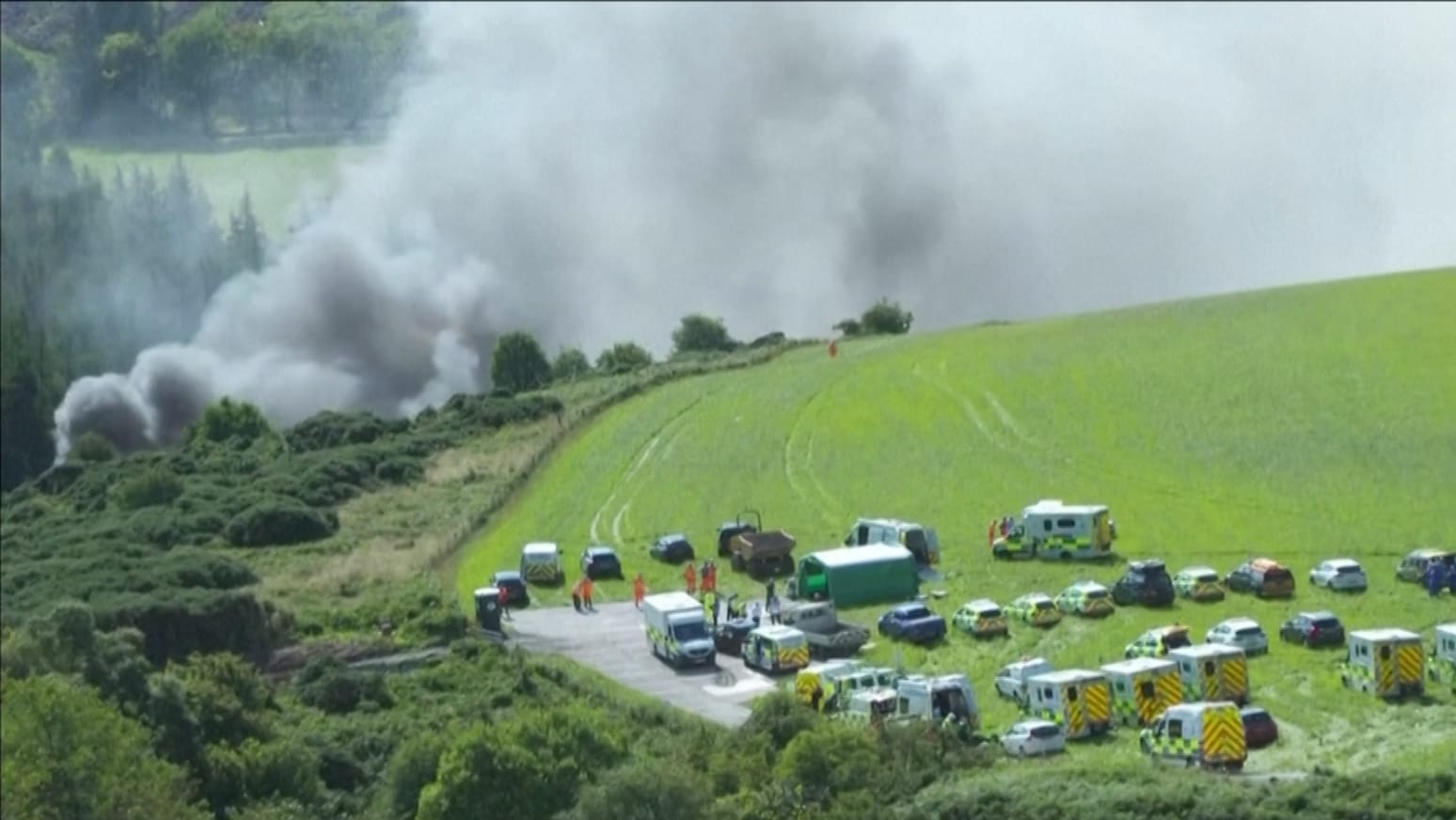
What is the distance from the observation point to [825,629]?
4953cm

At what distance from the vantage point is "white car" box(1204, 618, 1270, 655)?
143ft

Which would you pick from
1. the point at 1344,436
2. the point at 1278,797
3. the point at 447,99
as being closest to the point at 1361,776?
the point at 1278,797

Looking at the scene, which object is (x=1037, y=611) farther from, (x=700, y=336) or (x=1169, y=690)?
(x=700, y=336)

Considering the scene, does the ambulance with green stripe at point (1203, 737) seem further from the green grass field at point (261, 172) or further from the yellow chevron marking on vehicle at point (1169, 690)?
the green grass field at point (261, 172)

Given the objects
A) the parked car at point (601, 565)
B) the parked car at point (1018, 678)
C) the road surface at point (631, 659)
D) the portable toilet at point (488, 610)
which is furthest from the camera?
the parked car at point (601, 565)

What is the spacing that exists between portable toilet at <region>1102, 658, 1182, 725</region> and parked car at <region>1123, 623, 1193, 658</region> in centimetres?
225

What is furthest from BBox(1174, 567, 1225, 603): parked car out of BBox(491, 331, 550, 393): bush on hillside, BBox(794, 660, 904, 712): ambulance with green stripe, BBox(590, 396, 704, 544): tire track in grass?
BBox(491, 331, 550, 393): bush on hillside

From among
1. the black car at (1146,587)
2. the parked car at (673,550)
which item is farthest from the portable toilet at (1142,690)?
the parked car at (673,550)

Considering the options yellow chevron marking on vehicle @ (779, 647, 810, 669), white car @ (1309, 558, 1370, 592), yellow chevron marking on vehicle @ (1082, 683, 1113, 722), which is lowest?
yellow chevron marking on vehicle @ (1082, 683, 1113, 722)

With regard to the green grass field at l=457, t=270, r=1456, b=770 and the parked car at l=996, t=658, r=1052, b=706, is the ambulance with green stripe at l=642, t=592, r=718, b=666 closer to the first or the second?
the green grass field at l=457, t=270, r=1456, b=770

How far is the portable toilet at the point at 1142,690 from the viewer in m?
40.9

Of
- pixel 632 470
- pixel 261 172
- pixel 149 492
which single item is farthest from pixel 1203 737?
pixel 261 172

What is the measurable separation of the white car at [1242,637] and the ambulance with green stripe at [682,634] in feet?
34.3

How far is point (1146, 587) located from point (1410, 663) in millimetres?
8454
